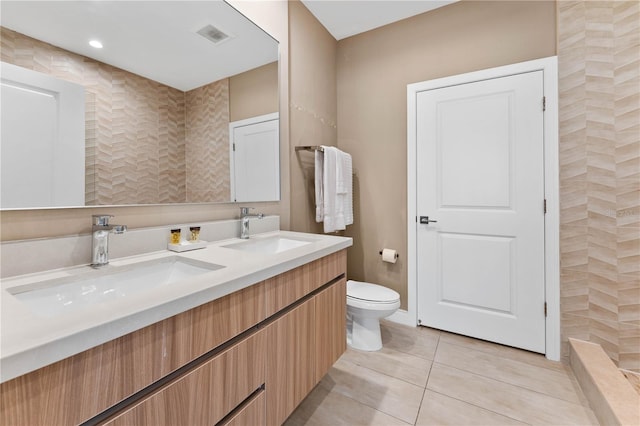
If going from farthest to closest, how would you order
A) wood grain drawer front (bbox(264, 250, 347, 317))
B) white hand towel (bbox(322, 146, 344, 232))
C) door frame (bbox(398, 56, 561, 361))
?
white hand towel (bbox(322, 146, 344, 232)), door frame (bbox(398, 56, 561, 361)), wood grain drawer front (bbox(264, 250, 347, 317))

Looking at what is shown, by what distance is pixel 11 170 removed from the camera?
2.75 feet

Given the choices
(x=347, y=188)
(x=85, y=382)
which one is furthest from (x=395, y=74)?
(x=85, y=382)

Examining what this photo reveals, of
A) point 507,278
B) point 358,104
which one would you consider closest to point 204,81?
point 358,104

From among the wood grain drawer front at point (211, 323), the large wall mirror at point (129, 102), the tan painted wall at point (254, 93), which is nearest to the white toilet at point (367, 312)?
the large wall mirror at point (129, 102)

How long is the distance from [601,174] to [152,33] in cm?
250

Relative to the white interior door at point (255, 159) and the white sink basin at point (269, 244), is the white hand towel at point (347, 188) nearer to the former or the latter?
the white interior door at point (255, 159)

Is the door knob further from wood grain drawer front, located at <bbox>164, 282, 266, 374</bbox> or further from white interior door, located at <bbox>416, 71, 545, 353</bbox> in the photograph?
wood grain drawer front, located at <bbox>164, 282, 266, 374</bbox>

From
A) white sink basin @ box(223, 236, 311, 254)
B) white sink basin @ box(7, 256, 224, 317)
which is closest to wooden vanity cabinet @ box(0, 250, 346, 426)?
white sink basin @ box(7, 256, 224, 317)

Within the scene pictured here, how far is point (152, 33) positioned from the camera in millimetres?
1195

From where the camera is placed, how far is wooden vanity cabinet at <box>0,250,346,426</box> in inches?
19.4

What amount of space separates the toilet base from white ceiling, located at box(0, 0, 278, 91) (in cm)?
178

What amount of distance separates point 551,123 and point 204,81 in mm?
2109

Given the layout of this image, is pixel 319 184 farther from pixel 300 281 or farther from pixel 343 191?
pixel 300 281

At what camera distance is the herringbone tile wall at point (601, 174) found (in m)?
1.59
